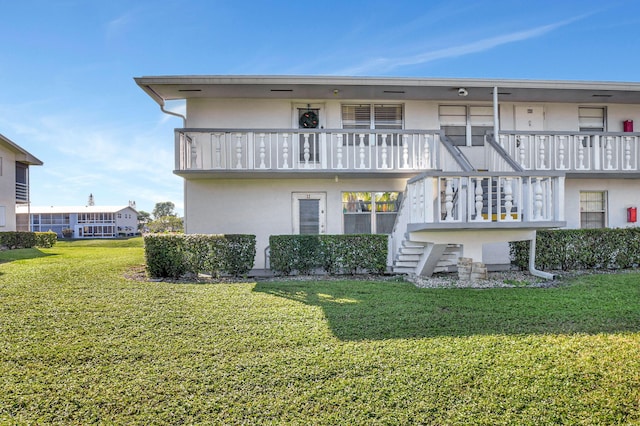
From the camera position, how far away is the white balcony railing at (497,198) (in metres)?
6.31

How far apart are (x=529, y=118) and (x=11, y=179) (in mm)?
27493

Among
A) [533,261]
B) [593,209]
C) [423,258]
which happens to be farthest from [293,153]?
[593,209]

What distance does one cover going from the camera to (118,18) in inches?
408

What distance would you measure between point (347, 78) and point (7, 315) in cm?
822

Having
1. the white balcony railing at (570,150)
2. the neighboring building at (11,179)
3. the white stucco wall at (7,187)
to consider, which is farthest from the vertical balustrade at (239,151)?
the white stucco wall at (7,187)

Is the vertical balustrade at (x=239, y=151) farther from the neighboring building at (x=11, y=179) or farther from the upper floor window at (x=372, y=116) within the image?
the neighboring building at (x=11, y=179)

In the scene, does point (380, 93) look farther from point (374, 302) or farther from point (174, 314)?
point (174, 314)

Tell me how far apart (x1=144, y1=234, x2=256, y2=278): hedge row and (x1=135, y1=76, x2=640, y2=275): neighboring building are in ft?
5.64

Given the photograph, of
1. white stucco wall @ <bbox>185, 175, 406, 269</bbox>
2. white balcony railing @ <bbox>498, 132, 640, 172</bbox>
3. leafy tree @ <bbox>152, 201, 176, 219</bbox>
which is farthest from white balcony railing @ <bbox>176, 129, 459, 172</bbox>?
leafy tree @ <bbox>152, 201, 176, 219</bbox>

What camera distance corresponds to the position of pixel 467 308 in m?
5.17

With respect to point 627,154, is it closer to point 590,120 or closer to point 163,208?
point 590,120

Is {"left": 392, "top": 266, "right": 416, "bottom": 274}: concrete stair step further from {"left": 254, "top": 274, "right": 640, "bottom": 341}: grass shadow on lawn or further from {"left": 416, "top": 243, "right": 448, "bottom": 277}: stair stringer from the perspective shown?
{"left": 254, "top": 274, "right": 640, "bottom": 341}: grass shadow on lawn

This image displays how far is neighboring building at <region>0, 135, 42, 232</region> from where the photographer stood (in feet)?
65.2

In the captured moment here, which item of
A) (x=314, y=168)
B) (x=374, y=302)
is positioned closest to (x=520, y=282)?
(x=374, y=302)
